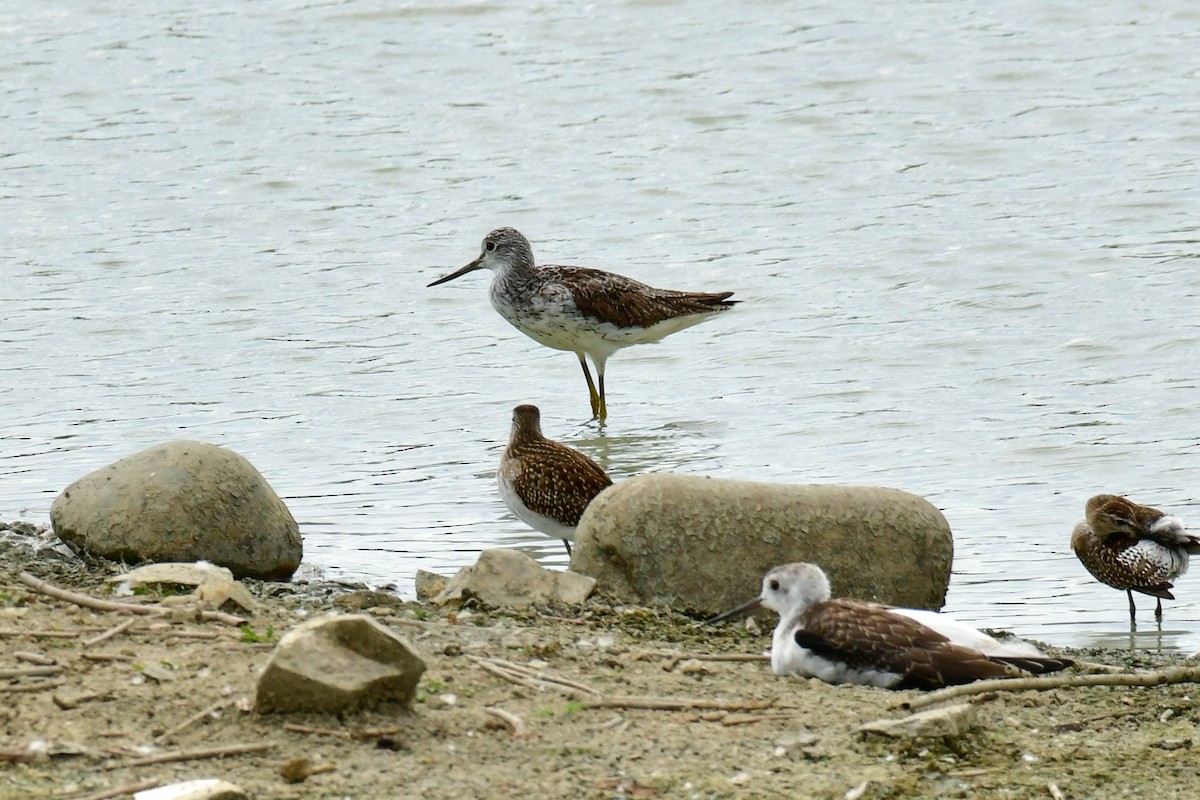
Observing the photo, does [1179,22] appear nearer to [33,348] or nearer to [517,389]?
[517,389]

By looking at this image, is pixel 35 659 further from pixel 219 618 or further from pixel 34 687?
pixel 219 618

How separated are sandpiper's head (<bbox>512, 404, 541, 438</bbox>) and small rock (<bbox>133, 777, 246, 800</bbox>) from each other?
5007mm

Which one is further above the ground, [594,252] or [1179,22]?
[1179,22]

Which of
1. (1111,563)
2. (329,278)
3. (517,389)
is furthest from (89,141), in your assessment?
(1111,563)

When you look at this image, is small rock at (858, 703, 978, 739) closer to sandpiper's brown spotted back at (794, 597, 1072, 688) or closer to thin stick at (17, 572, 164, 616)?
sandpiper's brown spotted back at (794, 597, 1072, 688)

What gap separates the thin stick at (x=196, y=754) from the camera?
4.79 m

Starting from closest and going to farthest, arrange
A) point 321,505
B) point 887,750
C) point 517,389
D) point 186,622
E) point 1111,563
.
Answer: point 887,750
point 186,622
point 1111,563
point 321,505
point 517,389

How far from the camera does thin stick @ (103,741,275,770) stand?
4.79 m

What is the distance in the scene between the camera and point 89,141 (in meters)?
19.3

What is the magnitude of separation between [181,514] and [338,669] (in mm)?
3025

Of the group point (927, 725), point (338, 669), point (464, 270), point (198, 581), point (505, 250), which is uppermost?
point (505, 250)

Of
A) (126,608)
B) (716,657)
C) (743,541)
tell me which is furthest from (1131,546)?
(126,608)

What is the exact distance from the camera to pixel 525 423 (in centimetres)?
955

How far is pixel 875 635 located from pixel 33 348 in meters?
8.95
